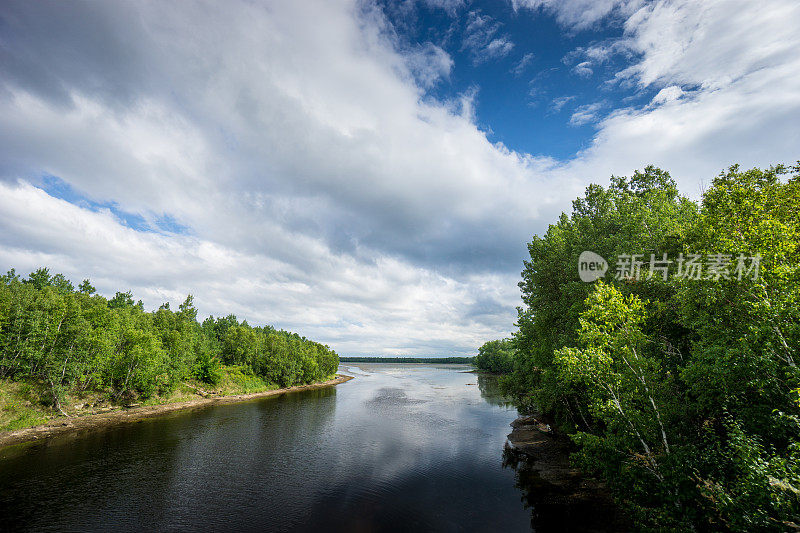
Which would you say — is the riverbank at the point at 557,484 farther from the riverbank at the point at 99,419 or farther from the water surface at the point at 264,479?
the riverbank at the point at 99,419

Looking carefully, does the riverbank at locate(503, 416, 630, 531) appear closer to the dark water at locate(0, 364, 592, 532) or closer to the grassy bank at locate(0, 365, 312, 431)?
the dark water at locate(0, 364, 592, 532)

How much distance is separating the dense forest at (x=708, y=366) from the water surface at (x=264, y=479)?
1237 centimetres

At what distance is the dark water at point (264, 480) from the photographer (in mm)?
23938

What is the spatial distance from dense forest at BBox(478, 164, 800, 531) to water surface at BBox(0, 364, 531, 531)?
40.6ft

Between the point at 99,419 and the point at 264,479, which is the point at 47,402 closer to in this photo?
the point at 99,419

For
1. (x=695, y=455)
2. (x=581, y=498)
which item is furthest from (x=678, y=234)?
(x=581, y=498)

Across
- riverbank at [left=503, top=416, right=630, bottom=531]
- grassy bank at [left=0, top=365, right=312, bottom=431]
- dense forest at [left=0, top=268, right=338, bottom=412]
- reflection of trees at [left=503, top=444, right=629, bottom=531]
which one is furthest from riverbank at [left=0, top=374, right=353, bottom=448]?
riverbank at [left=503, top=416, right=630, bottom=531]

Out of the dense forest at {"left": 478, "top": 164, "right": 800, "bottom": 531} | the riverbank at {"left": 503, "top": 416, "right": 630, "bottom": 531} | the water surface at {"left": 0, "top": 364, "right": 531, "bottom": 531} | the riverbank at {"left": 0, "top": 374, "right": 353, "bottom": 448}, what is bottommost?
the riverbank at {"left": 0, "top": 374, "right": 353, "bottom": 448}

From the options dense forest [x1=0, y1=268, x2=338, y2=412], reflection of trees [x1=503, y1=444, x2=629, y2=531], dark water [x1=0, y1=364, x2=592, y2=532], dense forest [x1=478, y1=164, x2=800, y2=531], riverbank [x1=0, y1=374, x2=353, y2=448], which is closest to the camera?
dense forest [x1=478, y1=164, x2=800, y2=531]

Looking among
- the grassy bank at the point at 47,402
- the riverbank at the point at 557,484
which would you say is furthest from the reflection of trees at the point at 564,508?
the grassy bank at the point at 47,402

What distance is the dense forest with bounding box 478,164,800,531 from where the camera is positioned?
1162 centimetres

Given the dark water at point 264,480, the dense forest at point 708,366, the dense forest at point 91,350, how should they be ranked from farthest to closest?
the dense forest at point 91,350 < the dark water at point 264,480 < the dense forest at point 708,366

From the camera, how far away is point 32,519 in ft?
74.9

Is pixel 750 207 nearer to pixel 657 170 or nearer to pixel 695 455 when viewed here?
pixel 695 455
